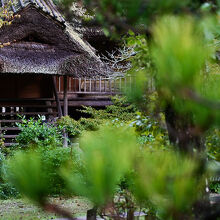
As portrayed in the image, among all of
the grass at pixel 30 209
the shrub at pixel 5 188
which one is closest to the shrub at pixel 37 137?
the shrub at pixel 5 188

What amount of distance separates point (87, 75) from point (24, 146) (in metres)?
3.87

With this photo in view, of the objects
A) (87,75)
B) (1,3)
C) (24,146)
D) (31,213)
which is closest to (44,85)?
(87,75)

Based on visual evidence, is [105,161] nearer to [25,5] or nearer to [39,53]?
[25,5]

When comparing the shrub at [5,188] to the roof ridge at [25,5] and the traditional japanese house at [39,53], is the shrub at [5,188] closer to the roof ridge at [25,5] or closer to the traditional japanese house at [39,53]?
the traditional japanese house at [39,53]

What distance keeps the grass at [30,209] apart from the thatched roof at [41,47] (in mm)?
4681

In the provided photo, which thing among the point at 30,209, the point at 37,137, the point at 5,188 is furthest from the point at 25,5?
the point at 30,209

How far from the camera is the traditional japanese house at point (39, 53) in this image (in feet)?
35.2

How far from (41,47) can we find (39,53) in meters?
0.23

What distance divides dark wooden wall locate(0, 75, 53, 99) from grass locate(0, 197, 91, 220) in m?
6.04

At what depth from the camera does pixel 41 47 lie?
37.5 feet

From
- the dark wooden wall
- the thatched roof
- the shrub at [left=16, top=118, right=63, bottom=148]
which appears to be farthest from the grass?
the dark wooden wall

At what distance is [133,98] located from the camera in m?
1.85

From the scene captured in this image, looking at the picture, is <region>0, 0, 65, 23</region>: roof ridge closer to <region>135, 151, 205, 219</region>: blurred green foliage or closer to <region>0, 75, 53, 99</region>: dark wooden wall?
<region>0, 75, 53, 99</region>: dark wooden wall

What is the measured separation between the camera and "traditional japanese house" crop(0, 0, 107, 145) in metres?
10.7
